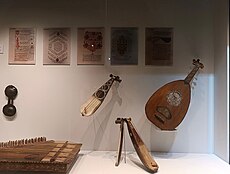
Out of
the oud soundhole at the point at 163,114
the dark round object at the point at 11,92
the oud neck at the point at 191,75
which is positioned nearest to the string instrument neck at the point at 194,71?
the oud neck at the point at 191,75

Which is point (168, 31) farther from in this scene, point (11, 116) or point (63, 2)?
point (11, 116)

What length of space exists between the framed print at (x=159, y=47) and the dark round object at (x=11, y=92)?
1154 millimetres

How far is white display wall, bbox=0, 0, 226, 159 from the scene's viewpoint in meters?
2.35

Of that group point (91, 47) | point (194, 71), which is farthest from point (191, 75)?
point (91, 47)

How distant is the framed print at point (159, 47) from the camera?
2.36m

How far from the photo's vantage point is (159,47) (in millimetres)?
2361

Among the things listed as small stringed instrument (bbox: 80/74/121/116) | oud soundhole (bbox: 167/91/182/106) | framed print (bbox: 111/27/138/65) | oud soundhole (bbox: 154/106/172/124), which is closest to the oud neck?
oud soundhole (bbox: 167/91/182/106)

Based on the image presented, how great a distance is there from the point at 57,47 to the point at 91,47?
295mm

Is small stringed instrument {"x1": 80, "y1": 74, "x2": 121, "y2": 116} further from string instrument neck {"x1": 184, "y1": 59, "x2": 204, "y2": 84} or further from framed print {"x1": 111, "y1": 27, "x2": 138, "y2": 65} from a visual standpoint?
string instrument neck {"x1": 184, "y1": 59, "x2": 204, "y2": 84}

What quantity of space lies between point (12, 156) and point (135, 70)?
3.87 ft

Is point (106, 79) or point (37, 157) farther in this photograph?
point (106, 79)

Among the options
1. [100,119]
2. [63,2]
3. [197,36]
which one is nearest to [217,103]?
[197,36]

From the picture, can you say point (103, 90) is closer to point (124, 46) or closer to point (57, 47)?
point (124, 46)

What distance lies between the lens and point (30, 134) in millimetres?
2400
